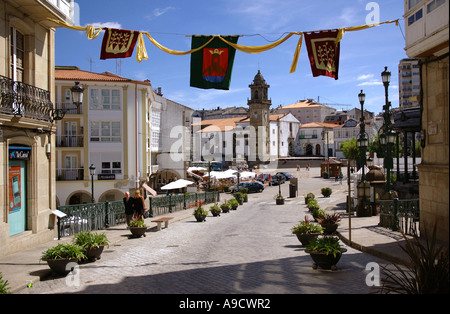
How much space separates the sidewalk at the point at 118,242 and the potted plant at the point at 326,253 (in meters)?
1.43

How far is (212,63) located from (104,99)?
23640mm

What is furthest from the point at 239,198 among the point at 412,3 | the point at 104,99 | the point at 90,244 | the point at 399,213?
the point at 90,244

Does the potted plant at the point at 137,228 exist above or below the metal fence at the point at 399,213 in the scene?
below

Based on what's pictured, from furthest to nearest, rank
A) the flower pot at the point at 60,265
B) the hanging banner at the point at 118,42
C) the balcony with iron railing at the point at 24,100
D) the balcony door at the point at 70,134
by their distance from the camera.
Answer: the balcony door at the point at 70,134 → the hanging banner at the point at 118,42 → the balcony with iron railing at the point at 24,100 → the flower pot at the point at 60,265

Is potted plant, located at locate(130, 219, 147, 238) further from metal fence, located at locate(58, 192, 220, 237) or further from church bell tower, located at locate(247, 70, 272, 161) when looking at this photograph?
church bell tower, located at locate(247, 70, 272, 161)

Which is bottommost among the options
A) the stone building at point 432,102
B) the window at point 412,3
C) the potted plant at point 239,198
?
the potted plant at point 239,198

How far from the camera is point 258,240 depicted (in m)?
14.1

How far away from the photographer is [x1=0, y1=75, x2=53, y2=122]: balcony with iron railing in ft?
37.1

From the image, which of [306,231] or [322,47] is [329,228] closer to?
[306,231]

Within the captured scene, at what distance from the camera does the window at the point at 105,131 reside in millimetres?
34031

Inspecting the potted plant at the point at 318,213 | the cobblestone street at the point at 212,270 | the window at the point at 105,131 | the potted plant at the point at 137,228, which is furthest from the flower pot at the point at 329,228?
the window at the point at 105,131

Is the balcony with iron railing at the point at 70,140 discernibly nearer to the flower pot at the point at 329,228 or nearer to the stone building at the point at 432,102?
the flower pot at the point at 329,228

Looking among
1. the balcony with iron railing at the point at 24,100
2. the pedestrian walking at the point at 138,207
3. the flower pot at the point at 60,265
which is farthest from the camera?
the pedestrian walking at the point at 138,207
